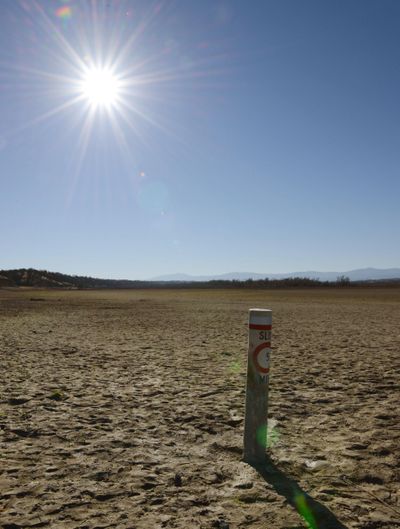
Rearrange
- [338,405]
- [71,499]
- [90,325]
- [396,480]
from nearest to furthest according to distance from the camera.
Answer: [71,499]
[396,480]
[338,405]
[90,325]

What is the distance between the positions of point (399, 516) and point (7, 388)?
5.07 metres

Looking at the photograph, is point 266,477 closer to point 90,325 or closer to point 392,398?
Answer: point 392,398

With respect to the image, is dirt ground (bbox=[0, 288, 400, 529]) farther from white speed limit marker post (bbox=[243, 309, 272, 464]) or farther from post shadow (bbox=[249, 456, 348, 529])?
white speed limit marker post (bbox=[243, 309, 272, 464])

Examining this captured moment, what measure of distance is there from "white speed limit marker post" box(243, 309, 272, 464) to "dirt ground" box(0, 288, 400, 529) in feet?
0.56

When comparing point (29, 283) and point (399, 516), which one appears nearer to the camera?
point (399, 516)

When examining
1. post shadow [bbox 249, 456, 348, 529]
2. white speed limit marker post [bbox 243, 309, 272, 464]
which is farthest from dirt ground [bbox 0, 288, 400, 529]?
white speed limit marker post [bbox 243, 309, 272, 464]

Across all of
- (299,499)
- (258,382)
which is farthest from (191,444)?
(299,499)

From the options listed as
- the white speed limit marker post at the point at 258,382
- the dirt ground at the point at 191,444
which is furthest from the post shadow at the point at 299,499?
the white speed limit marker post at the point at 258,382

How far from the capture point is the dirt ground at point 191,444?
2643 millimetres

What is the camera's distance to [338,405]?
5.03 meters

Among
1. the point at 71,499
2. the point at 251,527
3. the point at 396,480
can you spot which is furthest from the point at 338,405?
the point at 71,499

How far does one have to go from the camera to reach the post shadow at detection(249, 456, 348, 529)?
2.52 meters

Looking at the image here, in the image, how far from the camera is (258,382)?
3.39 meters

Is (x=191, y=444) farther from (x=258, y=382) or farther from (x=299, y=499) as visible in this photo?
(x=299, y=499)
